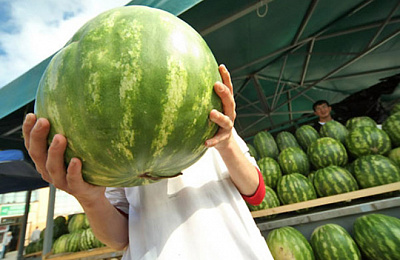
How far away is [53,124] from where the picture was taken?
2.25 feet

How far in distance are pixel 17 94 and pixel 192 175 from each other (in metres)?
2.10

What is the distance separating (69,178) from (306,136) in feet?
9.71

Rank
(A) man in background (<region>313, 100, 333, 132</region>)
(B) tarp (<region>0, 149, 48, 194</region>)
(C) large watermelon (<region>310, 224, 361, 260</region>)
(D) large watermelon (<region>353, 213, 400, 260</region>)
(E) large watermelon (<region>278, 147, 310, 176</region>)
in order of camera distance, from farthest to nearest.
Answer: (A) man in background (<region>313, 100, 333, 132</region>), (E) large watermelon (<region>278, 147, 310, 176</region>), (B) tarp (<region>0, 149, 48, 194</region>), (C) large watermelon (<region>310, 224, 361, 260</region>), (D) large watermelon (<region>353, 213, 400, 260</region>)

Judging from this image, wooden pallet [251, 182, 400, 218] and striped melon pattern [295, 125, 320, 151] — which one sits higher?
striped melon pattern [295, 125, 320, 151]

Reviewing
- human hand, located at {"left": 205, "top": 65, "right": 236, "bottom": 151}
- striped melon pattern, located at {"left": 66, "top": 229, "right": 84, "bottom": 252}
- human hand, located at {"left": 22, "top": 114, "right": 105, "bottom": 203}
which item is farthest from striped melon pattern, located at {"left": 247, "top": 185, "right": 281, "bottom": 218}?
striped melon pattern, located at {"left": 66, "top": 229, "right": 84, "bottom": 252}

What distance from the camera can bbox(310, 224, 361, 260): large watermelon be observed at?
5.39 feet

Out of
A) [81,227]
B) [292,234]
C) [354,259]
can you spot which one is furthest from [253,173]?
[81,227]

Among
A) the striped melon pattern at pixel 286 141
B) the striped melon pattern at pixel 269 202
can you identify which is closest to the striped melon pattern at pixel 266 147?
the striped melon pattern at pixel 286 141

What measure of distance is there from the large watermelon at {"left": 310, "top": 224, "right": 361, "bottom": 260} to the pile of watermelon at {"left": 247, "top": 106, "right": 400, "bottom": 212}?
40cm

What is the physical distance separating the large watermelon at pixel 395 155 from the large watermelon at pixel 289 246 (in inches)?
50.4

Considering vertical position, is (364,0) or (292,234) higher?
(364,0)

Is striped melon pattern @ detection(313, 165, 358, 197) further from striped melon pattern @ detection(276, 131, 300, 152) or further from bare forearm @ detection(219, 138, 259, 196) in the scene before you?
bare forearm @ detection(219, 138, 259, 196)

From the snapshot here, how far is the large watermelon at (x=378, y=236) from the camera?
1.52m

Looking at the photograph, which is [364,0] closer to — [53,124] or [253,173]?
[253,173]
